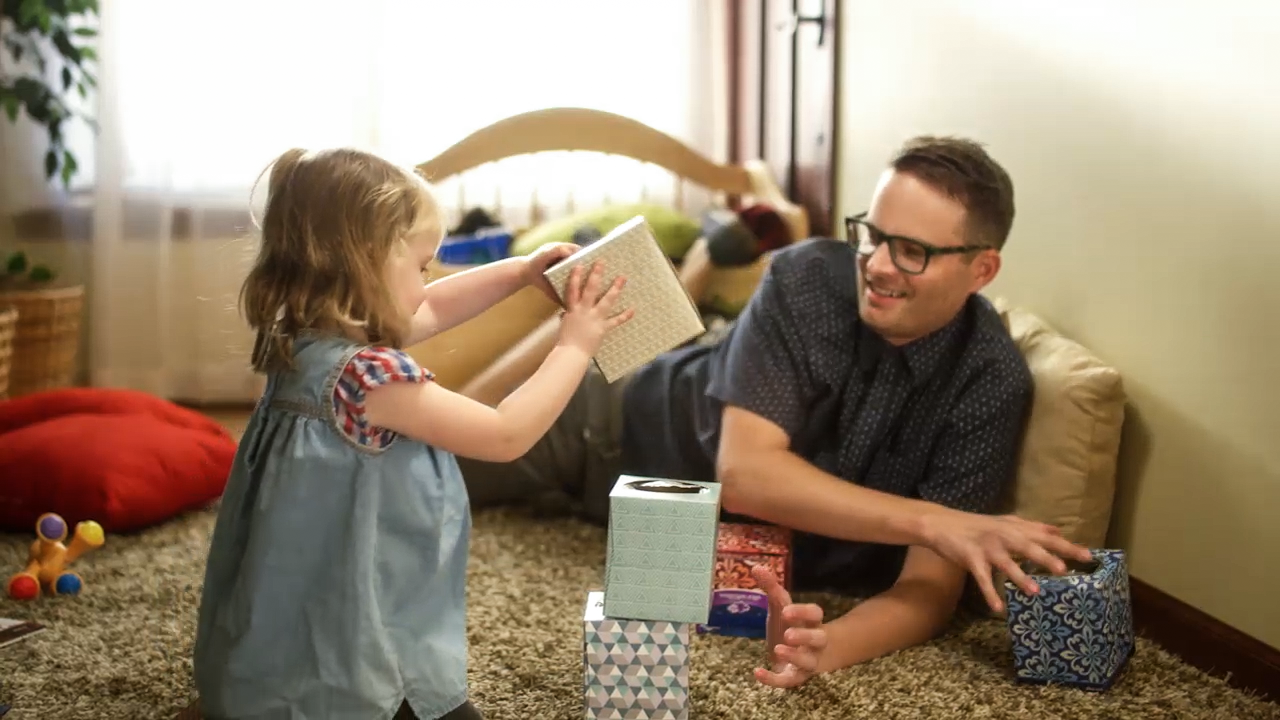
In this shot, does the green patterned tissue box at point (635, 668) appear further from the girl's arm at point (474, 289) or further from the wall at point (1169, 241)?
the wall at point (1169, 241)

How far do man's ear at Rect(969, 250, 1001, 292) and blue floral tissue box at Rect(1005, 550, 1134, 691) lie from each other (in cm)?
39

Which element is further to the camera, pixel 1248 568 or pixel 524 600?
pixel 524 600

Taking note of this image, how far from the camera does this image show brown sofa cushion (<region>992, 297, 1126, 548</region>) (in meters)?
1.57

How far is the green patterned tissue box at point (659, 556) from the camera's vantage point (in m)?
1.26

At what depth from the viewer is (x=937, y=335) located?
1639 millimetres

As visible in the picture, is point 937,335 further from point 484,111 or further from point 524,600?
point 484,111

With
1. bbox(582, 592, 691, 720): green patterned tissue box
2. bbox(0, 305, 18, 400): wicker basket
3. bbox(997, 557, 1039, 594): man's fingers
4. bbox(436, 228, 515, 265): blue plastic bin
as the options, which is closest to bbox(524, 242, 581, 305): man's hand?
bbox(582, 592, 691, 720): green patterned tissue box

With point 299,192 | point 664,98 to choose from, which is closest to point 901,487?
point 299,192

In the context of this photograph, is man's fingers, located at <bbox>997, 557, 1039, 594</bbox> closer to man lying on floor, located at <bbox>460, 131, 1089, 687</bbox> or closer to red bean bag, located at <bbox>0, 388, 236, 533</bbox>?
man lying on floor, located at <bbox>460, 131, 1089, 687</bbox>

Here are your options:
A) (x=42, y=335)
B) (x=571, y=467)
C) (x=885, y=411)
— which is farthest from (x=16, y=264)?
(x=885, y=411)

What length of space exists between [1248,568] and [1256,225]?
1.31 ft

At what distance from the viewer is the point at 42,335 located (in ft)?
9.64

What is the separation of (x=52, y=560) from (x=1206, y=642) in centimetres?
156

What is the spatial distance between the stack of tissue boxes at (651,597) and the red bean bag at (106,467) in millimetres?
1073
